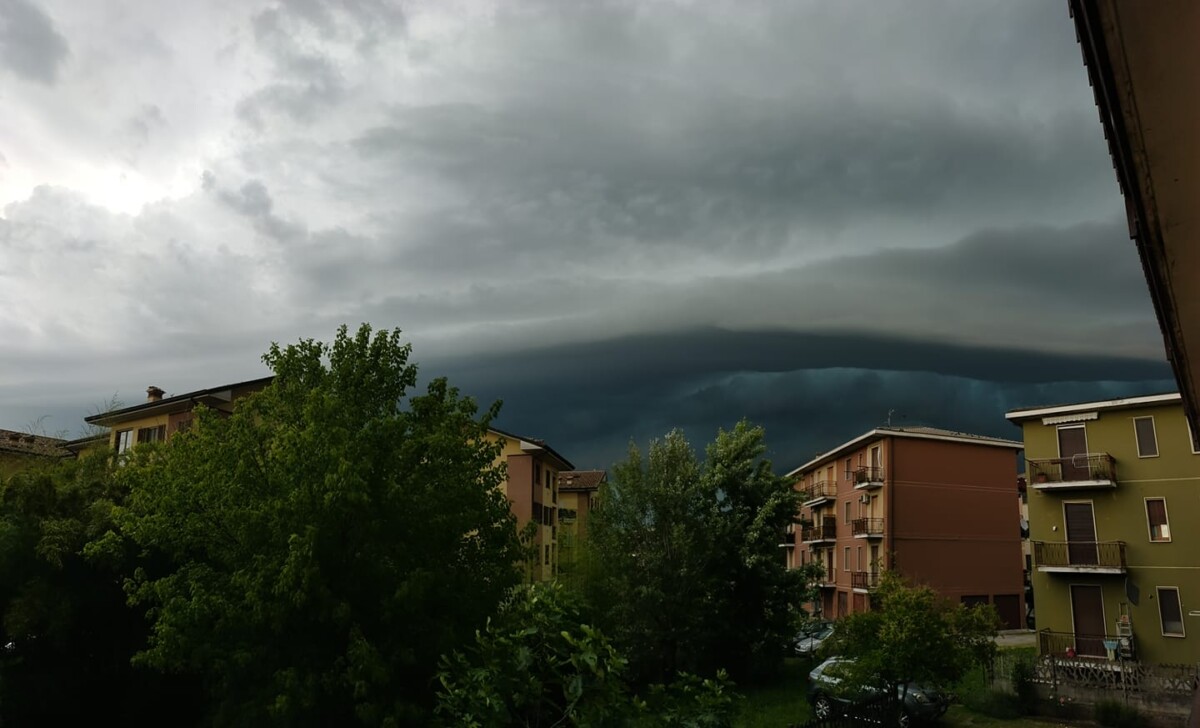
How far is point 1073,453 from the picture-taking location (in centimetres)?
3388

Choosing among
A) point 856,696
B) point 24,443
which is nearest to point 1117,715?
point 856,696

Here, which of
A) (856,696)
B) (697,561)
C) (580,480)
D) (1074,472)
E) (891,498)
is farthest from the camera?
(580,480)

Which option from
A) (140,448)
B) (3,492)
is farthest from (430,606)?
(3,492)

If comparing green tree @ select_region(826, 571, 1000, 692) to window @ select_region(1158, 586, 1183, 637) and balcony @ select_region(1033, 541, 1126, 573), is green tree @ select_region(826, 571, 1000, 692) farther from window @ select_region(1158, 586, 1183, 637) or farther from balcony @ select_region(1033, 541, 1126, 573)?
window @ select_region(1158, 586, 1183, 637)

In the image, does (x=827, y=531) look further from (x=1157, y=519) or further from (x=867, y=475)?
(x=1157, y=519)

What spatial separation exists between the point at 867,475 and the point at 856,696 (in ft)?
111

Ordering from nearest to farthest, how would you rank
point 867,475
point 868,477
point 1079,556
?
point 1079,556, point 868,477, point 867,475

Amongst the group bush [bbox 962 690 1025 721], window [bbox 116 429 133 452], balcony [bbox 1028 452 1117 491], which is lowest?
bush [bbox 962 690 1025 721]

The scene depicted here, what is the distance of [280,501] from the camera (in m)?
16.0

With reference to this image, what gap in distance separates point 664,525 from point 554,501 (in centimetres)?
2702

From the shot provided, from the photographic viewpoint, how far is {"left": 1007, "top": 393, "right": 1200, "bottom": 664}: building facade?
101ft

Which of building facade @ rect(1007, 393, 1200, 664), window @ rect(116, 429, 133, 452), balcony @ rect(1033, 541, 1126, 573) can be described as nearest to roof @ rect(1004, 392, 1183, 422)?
building facade @ rect(1007, 393, 1200, 664)

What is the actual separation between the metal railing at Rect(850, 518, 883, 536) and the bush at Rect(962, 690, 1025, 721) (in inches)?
1007

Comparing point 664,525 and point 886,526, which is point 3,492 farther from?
point 886,526
